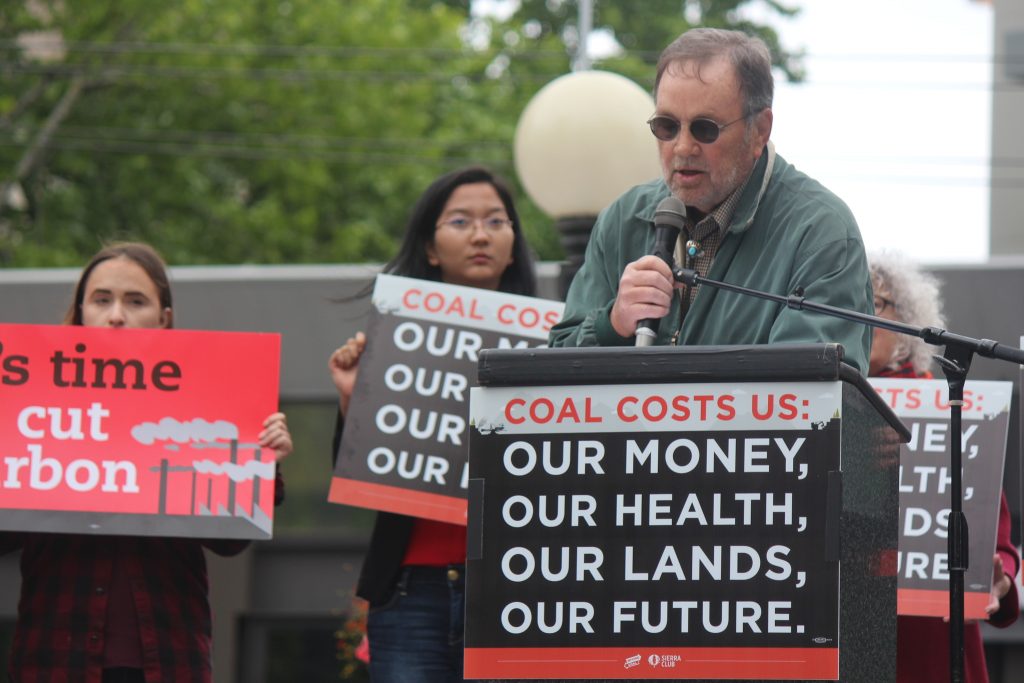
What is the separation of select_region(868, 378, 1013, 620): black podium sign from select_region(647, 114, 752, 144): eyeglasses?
63.1 inches

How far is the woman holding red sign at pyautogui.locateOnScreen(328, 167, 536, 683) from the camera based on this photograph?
4352 millimetres

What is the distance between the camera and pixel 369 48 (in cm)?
2536

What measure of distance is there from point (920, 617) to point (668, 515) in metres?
2.05

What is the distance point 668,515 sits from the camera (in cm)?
260

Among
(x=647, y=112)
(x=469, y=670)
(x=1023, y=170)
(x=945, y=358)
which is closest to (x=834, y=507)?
(x=469, y=670)

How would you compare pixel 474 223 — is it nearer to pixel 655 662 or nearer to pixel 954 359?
pixel 954 359

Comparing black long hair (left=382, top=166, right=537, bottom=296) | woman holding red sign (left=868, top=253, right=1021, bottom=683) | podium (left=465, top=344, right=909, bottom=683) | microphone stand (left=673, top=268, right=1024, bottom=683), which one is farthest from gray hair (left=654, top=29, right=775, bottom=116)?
black long hair (left=382, top=166, right=537, bottom=296)

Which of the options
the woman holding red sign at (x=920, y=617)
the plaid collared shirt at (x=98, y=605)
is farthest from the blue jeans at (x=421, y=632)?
the woman holding red sign at (x=920, y=617)

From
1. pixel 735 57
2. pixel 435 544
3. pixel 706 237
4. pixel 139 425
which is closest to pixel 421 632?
pixel 435 544

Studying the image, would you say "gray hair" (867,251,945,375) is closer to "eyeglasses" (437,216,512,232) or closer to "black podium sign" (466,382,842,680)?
"eyeglasses" (437,216,512,232)

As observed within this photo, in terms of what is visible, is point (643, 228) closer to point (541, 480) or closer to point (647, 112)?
point (541, 480)

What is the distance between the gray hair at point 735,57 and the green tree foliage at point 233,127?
19.4m

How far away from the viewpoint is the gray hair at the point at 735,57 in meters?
3.04

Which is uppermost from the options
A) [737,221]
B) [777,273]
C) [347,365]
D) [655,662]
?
[347,365]
